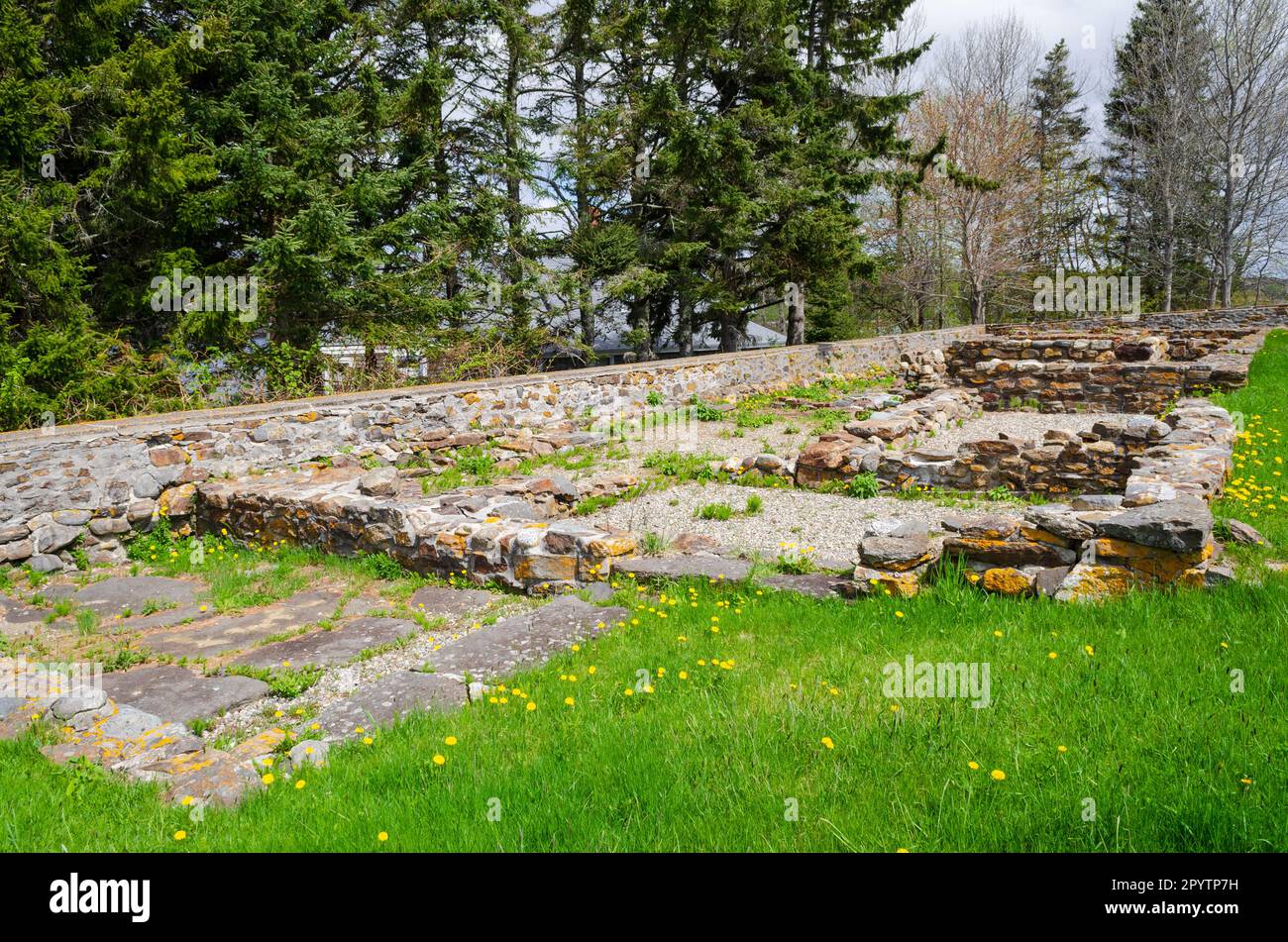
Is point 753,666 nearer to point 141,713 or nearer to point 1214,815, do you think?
point 1214,815

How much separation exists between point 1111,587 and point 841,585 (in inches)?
58.3

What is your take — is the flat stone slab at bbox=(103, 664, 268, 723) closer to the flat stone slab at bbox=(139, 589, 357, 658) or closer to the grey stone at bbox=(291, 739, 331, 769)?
the flat stone slab at bbox=(139, 589, 357, 658)

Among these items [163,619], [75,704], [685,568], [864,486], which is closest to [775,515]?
[864,486]

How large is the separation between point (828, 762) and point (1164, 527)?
8.54 ft

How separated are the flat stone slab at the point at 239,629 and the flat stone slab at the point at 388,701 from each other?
1.46 m

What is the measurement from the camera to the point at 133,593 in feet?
18.7

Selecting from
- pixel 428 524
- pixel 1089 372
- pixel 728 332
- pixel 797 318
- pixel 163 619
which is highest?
pixel 797 318

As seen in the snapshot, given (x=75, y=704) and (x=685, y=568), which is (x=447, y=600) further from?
(x=75, y=704)

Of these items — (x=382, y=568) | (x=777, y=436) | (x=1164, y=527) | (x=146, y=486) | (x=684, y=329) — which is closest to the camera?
(x=1164, y=527)

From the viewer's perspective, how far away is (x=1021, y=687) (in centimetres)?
307

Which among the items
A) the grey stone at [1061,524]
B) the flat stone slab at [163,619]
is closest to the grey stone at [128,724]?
the flat stone slab at [163,619]

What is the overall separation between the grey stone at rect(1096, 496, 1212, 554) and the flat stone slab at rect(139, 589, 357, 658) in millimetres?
5129

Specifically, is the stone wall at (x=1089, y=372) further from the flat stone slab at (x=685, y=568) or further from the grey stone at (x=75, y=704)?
the grey stone at (x=75, y=704)

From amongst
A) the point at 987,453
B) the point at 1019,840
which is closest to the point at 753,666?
the point at 1019,840
